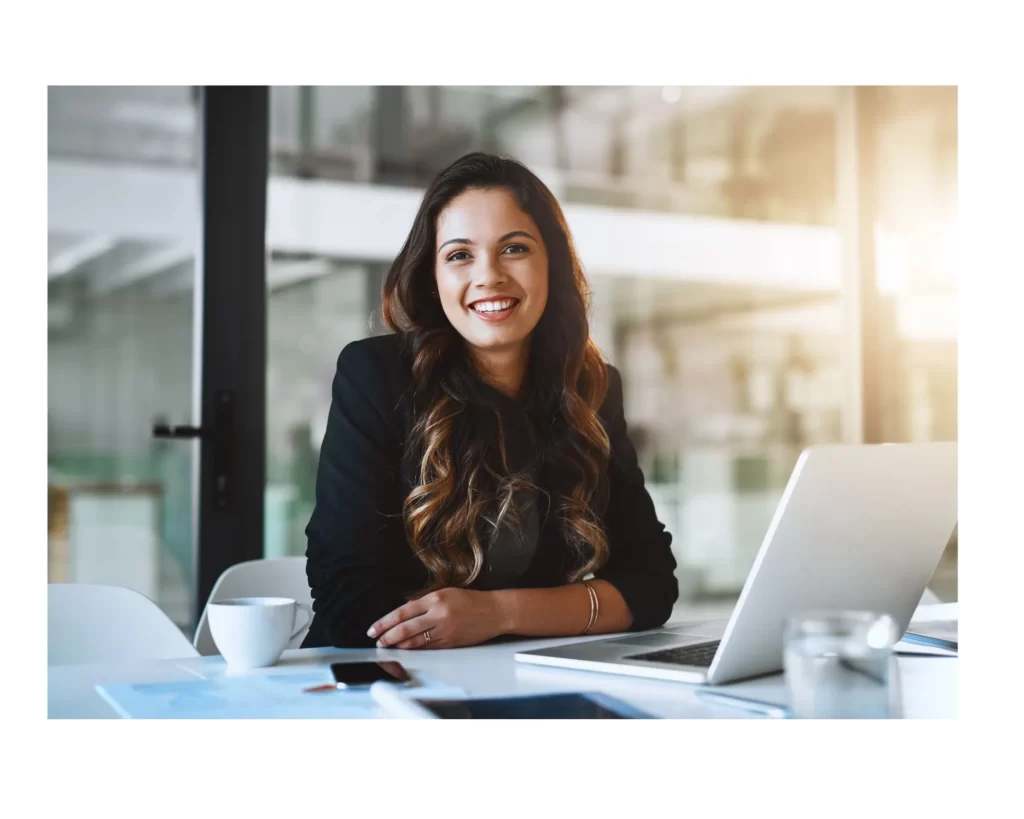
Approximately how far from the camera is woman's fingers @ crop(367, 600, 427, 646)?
1.35 m

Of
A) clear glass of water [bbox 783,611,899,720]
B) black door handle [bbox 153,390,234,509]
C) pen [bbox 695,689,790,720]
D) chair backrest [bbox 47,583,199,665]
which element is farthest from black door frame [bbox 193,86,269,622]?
clear glass of water [bbox 783,611,899,720]

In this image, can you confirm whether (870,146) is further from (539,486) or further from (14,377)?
(14,377)

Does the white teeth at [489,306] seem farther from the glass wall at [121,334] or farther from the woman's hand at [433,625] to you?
the glass wall at [121,334]

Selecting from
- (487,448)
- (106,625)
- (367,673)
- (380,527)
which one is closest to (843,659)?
→ (367,673)

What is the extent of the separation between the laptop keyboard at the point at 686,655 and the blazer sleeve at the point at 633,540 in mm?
318

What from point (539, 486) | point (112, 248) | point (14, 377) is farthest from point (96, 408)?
point (539, 486)

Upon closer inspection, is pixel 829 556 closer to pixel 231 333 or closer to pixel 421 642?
pixel 421 642

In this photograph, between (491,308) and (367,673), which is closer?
(367,673)

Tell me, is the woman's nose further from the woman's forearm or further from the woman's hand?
the woman's hand

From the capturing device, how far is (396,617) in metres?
1.35

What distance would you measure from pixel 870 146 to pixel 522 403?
205 centimetres

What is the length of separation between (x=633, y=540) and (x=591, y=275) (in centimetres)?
159
